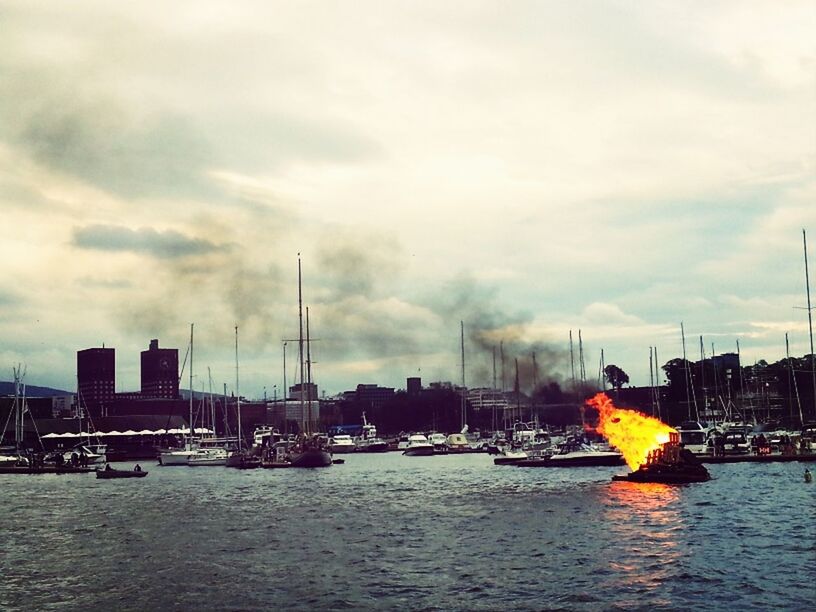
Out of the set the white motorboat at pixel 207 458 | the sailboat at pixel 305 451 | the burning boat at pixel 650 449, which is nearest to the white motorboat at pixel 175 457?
the white motorboat at pixel 207 458

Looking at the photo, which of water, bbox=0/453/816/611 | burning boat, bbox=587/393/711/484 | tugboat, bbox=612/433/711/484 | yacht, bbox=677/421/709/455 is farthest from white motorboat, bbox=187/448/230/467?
tugboat, bbox=612/433/711/484

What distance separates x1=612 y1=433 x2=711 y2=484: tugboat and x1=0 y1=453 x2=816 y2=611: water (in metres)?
1.27

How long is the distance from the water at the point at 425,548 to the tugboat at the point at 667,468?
50.1 inches

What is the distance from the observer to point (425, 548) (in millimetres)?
55219

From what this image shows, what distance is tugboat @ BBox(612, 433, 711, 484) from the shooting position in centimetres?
9144

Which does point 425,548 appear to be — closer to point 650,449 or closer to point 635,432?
point 650,449

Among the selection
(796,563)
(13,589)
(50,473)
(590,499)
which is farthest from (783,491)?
(50,473)

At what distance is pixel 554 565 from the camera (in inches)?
1864

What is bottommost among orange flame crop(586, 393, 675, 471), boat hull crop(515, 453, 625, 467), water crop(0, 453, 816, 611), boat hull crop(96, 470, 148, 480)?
water crop(0, 453, 816, 611)

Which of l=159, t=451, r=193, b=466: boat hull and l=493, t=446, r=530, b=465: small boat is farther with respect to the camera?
l=159, t=451, r=193, b=466: boat hull

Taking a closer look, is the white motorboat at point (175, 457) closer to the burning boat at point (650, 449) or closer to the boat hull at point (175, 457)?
the boat hull at point (175, 457)

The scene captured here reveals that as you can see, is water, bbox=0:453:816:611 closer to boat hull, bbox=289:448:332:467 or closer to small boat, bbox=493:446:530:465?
boat hull, bbox=289:448:332:467

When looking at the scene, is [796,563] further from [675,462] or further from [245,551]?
[675,462]

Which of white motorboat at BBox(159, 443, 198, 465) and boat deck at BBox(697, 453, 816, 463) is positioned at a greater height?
white motorboat at BBox(159, 443, 198, 465)
